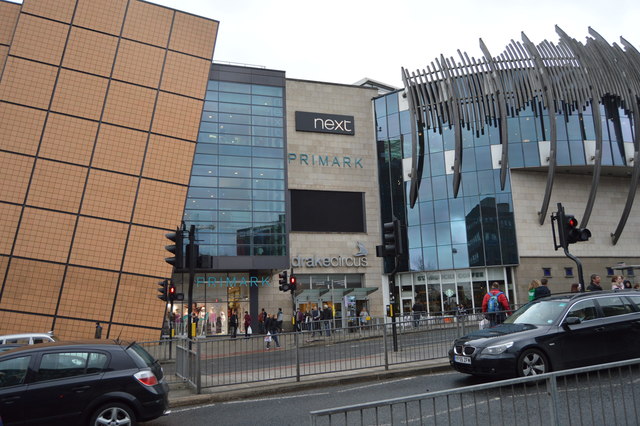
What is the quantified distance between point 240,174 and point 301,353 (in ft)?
78.8

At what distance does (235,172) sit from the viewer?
110ft

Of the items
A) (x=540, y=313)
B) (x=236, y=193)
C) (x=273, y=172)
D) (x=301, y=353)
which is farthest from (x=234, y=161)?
(x=540, y=313)

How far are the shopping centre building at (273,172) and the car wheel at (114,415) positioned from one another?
1295 cm

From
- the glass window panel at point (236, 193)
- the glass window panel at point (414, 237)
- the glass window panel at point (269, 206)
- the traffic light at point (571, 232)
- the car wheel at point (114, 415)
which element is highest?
the glass window panel at point (236, 193)

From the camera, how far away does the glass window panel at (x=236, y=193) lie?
32906 millimetres

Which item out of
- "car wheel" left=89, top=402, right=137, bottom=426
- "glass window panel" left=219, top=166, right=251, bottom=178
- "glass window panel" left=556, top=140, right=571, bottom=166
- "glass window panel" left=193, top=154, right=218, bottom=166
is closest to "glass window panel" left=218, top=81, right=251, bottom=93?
"glass window panel" left=193, top=154, right=218, bottom=166

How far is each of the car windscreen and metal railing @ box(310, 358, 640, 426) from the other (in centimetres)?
431

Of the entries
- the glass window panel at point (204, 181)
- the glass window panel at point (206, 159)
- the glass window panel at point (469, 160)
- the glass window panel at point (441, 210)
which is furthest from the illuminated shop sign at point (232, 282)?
the glass window panel at point (469, 160)

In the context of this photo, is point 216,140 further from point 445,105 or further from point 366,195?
point 445,105

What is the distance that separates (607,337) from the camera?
8.71 m

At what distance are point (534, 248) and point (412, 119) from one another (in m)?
11.8

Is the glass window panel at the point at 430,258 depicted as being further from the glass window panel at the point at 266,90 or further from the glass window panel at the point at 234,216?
the glass window panel at the point at 266,90

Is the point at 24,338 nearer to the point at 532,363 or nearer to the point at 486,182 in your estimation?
the point at 532,363

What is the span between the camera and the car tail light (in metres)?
7.10
